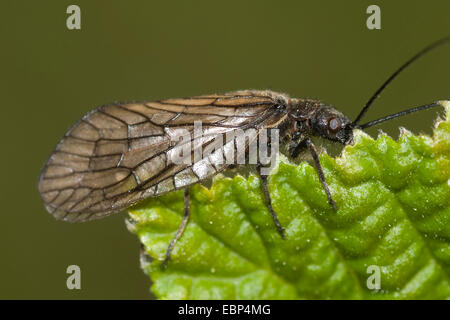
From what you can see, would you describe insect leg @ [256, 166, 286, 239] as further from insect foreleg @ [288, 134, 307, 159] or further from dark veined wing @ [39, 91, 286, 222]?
insect foreleg @ [288, 134, 307, 159]

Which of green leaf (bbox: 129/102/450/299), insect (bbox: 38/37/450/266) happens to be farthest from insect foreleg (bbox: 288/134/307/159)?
green leaf (bbox: 129/102/450/299)

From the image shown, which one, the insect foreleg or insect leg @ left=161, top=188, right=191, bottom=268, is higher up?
the insect foreleg

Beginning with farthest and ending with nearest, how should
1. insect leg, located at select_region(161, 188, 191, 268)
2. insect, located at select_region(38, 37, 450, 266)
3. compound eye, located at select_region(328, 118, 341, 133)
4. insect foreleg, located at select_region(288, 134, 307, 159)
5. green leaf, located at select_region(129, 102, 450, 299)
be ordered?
1. compound eye, located at select_region(328, 118, 341, 133)
2. insect foreleg, located at select_region(288, 134, 307, 159)
3. insect, located at select_region(38, 37, 450, 266)
4. insect leg, located at select_region(161, 188, 191, 268)
5. green leaf, located at select_region(129, 102, 450, 299)

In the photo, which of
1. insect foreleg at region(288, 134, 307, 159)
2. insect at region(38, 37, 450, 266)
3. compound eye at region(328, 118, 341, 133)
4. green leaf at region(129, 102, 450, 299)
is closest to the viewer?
green leaf at region(129, 102, 450, 299)

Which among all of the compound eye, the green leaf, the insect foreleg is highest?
the compound eye

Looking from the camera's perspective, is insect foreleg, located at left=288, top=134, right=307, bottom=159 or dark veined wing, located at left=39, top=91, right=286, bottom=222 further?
insect foreleg, located at left=288, top=134, right=307, bottom=159

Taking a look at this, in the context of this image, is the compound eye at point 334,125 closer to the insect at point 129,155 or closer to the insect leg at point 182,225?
the insect at point 129,155
